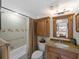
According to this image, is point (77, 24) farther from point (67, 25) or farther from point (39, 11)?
point (39, 11)

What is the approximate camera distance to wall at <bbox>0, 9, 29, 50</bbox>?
2.33 metres

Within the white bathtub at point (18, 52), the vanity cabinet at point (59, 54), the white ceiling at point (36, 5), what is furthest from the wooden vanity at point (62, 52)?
the white ceiling at point (36, 5)

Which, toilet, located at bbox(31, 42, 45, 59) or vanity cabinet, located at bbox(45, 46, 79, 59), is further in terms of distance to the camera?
toilet, located at bbox(31, 42, 45, 59)

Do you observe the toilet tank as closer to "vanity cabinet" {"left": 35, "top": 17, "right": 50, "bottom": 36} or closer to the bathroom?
the bathroom

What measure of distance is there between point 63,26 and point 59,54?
878 mm

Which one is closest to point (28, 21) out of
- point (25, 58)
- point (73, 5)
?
point (25, 58)

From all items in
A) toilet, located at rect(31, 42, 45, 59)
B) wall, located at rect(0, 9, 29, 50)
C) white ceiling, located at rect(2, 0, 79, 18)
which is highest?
white ceiling, located at rect(2, 0, 79, 18)

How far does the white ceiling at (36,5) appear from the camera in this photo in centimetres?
237

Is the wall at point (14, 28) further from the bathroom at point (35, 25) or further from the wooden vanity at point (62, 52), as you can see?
the wooden vanity at point (62, 52)

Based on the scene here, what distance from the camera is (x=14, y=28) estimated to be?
2627 mm

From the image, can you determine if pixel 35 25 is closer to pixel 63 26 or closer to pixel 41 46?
pixel 41 46

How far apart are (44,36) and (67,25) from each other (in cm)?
98

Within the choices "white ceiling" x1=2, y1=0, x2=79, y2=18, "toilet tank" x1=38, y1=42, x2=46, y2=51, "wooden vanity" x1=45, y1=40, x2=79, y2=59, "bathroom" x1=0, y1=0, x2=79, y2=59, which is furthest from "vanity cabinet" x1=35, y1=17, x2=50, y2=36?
"wooden vanity" x1=45, y1=40, x2=79, y2=59

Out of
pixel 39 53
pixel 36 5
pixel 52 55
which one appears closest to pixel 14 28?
pixel 36 5
